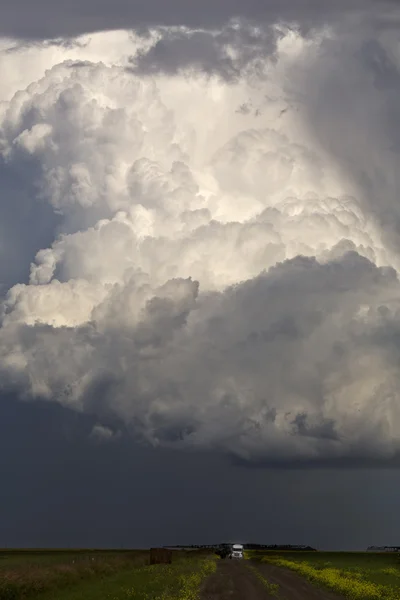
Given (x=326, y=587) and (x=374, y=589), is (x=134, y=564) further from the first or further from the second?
(x=374, y=589)

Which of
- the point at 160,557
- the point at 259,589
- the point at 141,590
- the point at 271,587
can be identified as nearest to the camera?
the point at 141,590

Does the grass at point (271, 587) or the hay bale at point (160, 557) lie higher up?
the hay bale at point (160, 557)

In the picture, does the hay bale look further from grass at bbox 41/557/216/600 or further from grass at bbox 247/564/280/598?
grass at bbox 247/564/280/598

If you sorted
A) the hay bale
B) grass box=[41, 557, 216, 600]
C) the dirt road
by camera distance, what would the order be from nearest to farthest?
grass box=[41, 557, 216, 600] → the dirt road → the hay bale

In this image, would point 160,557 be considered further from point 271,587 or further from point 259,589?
point 259,589

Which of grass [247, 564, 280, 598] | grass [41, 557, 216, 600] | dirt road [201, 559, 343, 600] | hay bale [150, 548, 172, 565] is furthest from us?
hay bale [150, 548, 172, 565]

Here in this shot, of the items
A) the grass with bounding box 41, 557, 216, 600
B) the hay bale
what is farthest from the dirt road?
the hay bale

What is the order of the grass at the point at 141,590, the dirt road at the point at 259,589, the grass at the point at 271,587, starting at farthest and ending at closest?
the grass at the point at 271,587 → the dirt road at the point at 259,589 → the grass at the point at 141,590

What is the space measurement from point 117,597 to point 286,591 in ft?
45.5

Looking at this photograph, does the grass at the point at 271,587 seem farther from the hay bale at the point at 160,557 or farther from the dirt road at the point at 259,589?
the hay bale at the point at 160,557

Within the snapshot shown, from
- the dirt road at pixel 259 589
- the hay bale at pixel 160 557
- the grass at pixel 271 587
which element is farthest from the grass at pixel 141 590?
the hay bale at pixel 160 557

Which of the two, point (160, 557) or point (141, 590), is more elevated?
point (160, 557)

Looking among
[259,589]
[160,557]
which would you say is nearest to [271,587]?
[259,589]

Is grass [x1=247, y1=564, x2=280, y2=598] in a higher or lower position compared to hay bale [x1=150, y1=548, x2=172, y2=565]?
lower
